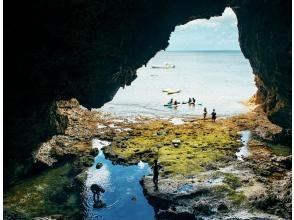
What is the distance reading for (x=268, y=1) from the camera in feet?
87.7

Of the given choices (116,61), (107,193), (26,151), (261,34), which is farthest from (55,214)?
(261,34)

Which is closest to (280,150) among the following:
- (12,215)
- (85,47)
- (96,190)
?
(96,190)

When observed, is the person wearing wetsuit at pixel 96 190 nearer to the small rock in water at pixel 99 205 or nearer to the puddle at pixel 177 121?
the small rock in water at pixel 99 205

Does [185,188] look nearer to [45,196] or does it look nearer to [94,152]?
[45,196]

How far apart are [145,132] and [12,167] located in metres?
21.0

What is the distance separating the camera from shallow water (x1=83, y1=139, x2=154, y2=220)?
25.2 m

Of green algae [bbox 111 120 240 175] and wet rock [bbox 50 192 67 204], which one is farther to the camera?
green algae [bbox 111 120 240 175]

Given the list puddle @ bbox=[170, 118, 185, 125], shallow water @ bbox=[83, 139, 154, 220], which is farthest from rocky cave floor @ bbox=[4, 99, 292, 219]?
puddle @ bbox=[170, 118, 185, 125]

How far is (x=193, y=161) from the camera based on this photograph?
114 ft

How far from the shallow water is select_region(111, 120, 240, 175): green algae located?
223 centimetres

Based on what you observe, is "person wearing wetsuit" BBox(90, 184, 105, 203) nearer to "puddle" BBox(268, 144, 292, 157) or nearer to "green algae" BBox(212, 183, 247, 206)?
"green algae" BBox(212, 183, 247, 206)

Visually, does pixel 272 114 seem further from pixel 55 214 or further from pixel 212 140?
pixel 55 214

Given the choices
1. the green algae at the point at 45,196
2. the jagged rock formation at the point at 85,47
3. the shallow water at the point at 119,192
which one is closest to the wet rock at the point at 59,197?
the green algae at the point at 45,196

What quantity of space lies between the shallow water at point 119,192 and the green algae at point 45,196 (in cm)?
116
